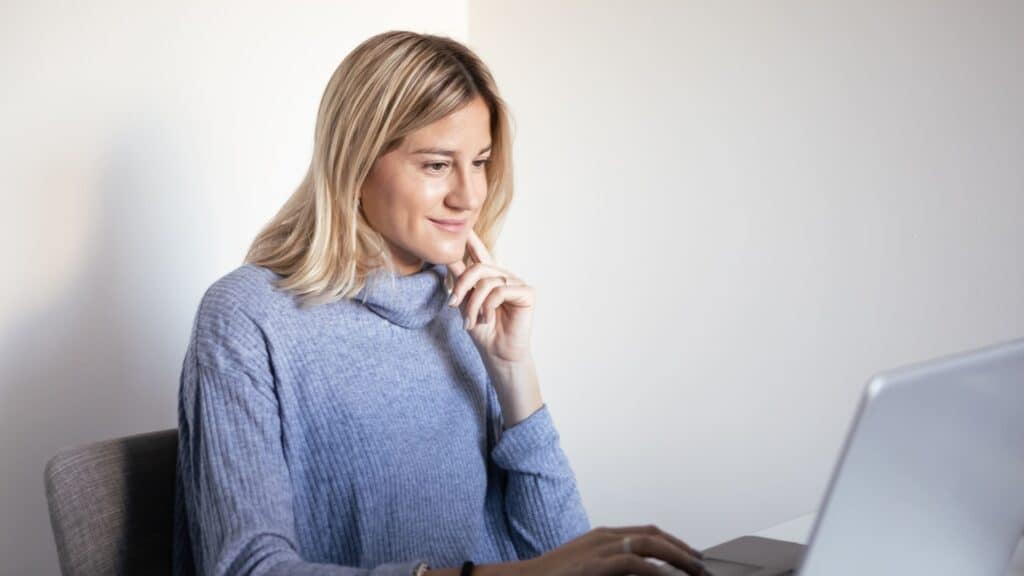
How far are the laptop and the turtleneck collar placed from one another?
679mm

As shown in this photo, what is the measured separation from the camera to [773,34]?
2.13 m

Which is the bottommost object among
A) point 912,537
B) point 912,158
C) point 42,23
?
point 912,537

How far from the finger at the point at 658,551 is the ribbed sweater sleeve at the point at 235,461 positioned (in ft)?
0.79

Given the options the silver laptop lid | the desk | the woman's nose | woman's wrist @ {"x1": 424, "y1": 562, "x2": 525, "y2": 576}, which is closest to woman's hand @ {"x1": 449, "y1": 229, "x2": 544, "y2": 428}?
the woman's nose

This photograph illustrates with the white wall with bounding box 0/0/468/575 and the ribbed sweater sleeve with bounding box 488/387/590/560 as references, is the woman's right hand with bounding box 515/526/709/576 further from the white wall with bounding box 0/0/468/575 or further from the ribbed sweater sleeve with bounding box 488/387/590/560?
the white wall with bounding box 0/0/468/575

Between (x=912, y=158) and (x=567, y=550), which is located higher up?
(x=912, y=158)

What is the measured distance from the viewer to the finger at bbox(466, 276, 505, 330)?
1.50 meters

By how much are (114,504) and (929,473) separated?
0.93 m

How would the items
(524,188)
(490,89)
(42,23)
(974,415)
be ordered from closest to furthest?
(974,415) → (490,89) → (42,23) → (524,188)

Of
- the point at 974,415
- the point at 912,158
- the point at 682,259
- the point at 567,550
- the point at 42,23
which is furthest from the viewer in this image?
the point at 682,259

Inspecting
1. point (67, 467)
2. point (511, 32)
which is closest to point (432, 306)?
point (67, 467)

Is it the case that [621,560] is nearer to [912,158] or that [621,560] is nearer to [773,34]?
[912,158]

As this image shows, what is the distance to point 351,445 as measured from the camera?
137cm

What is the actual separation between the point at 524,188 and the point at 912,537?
1.95 metres
